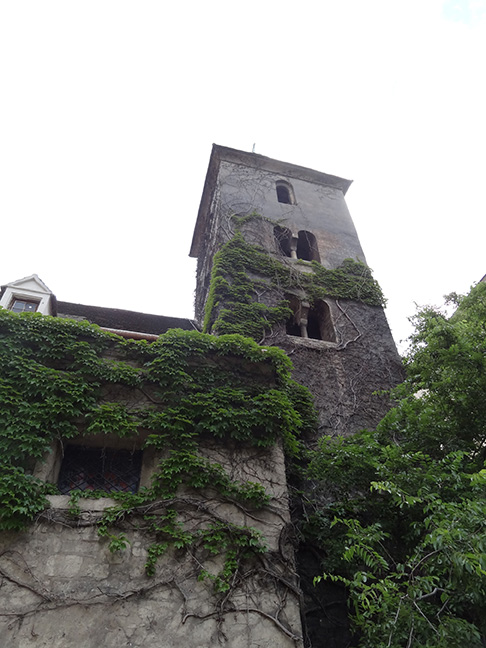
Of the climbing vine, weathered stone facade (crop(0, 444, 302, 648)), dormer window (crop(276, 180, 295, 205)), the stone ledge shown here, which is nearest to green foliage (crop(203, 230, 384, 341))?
dormer window (crop(276, 180, 295, 205))

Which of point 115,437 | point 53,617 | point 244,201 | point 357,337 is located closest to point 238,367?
point 115,437

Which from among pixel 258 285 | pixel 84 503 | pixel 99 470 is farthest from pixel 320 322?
pixel 84 503

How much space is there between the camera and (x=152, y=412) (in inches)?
260

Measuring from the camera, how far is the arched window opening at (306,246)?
15.3m

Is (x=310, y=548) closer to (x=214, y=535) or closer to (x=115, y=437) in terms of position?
(x=214, y=535)

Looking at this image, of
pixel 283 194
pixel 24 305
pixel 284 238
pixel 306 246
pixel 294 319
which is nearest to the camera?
pixel 24 305

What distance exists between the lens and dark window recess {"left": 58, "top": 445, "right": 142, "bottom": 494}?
6.32m

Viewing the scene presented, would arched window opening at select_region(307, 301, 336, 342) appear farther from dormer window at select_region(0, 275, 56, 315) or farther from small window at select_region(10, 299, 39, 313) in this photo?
small window at select_region(10, 299, 39, 313)

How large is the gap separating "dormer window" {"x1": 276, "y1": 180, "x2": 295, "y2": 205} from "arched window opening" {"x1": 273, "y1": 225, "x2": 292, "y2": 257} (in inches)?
88.1

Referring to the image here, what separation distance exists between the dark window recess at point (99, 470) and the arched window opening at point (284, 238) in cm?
941

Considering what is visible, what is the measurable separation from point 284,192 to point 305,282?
5.68 m

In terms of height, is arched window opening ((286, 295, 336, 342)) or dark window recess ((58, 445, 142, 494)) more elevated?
arched window opening ((286, 295, 336, 342))

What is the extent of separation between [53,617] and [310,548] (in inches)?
157

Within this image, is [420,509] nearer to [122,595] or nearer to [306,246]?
[122,595]
